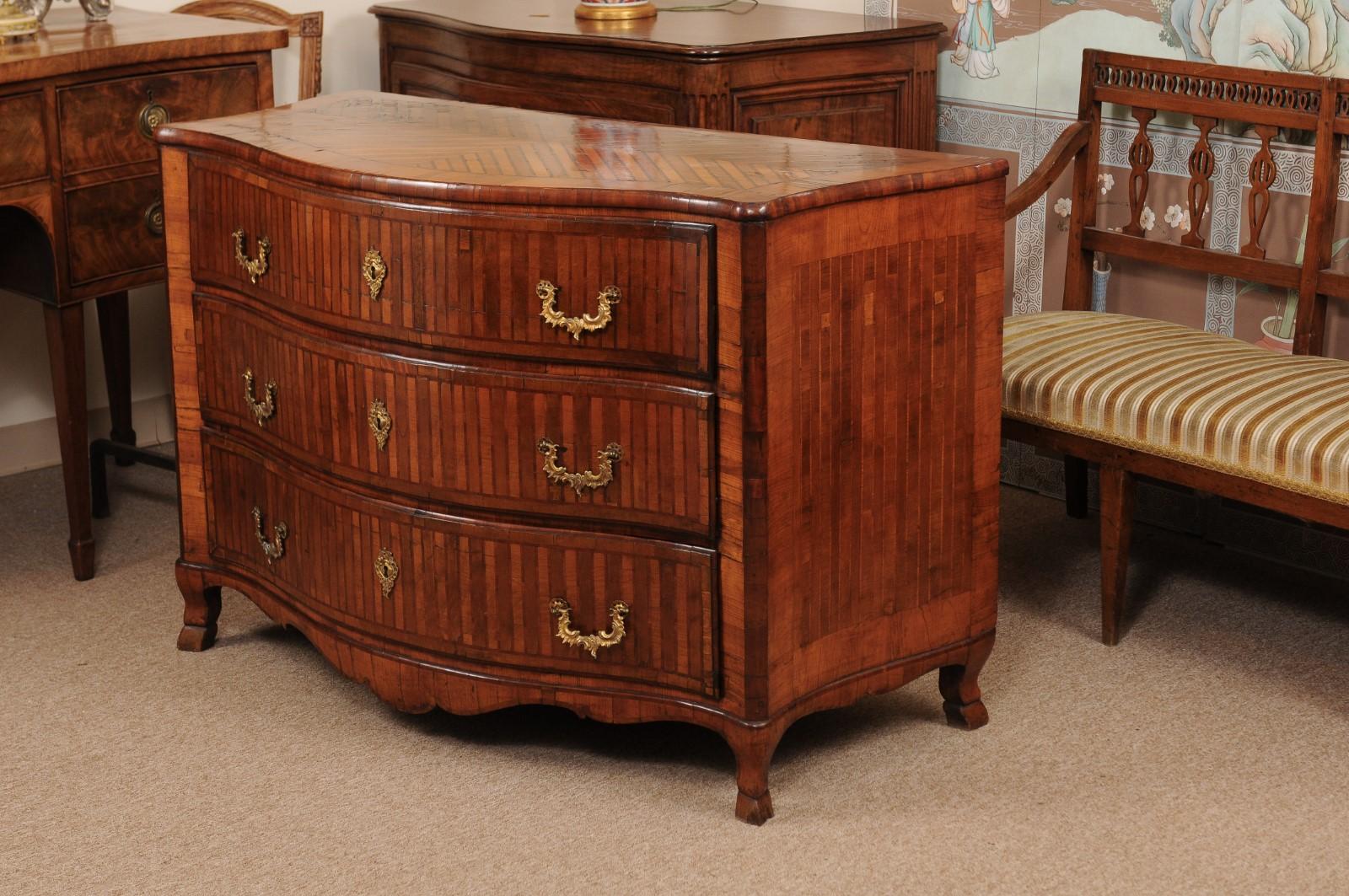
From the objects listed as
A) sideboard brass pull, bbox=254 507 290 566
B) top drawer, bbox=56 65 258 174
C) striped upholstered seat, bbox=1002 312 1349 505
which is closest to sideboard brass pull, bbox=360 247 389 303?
sideboard brass pull, bbox=254 507 290 566

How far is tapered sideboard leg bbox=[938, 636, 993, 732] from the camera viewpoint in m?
2.96

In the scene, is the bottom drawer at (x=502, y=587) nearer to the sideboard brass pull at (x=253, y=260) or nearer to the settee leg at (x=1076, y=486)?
the sideboard brass pull at (x=253, y=260)

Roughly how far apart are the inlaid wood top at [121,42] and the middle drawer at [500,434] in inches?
34.2

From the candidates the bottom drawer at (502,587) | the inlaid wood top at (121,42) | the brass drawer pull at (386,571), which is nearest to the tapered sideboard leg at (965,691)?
the bottom drawer at (502,587)

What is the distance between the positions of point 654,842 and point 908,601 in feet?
1.94

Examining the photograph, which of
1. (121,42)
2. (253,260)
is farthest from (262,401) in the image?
(121,42)

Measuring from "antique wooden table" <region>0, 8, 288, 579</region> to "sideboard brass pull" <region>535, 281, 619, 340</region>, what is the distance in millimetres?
1221

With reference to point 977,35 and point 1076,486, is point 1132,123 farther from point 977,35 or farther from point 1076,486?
point 1076,486

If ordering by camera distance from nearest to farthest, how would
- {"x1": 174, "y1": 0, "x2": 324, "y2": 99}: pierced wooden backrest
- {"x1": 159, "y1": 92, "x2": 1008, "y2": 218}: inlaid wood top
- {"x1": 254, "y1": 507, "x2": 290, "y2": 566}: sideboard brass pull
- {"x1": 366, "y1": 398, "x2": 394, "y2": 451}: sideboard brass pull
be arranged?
{"x1": 159, "y1": 92, "x2": 1008, "y2": 218}: inlaid wood top → {"x1": 366, "y1": 398, "x2": 394, "y2": 451}: sideboard brass pull → {"x1": 254, "y1": 507, "x2": 290, "y2": 566}: sideboard brass pull → {"x1": 174, "y1": 0, "x2": 324, "y2": 99}: pierced wooden backrest

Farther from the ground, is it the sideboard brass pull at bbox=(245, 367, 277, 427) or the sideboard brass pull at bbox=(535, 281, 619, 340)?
the sideboard brass pull at bbox=(535, 281, 619, 340)

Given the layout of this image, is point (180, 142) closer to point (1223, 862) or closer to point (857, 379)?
point (857, 379)

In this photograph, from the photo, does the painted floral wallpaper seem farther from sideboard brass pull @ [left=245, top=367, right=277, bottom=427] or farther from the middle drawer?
sideboard brass pull @ [left=245, top=367, right=277, bottom=427]

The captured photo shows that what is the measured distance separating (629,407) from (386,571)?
571 mm

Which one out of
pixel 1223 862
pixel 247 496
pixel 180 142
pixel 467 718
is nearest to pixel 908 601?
pixel 1223 862
